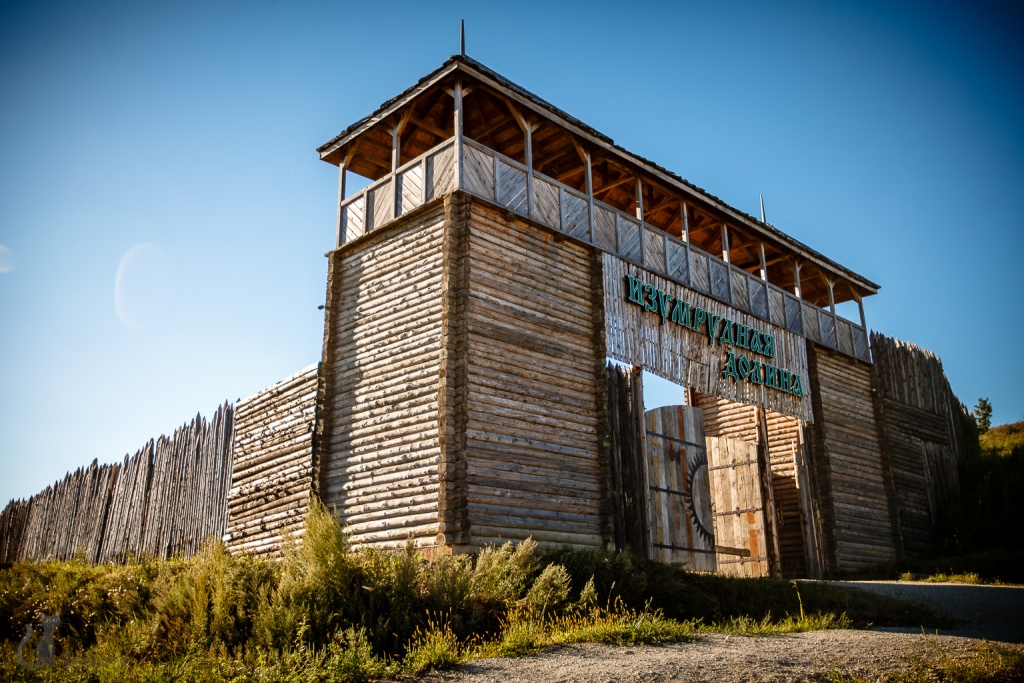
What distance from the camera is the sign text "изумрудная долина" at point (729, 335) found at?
16.9 metres

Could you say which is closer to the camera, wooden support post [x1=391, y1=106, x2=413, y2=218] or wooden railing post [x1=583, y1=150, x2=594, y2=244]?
wooden support post [x1=391, y1=106, x2=413, y2=218]

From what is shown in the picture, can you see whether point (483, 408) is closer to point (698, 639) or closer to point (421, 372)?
point (421, 372)

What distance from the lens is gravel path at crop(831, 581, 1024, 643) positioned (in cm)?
1103

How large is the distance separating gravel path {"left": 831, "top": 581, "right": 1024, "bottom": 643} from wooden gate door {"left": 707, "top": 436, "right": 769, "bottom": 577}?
2.83 metres

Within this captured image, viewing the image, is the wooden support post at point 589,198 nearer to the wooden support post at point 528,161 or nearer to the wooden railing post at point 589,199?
the wooden railing post at point 589,199

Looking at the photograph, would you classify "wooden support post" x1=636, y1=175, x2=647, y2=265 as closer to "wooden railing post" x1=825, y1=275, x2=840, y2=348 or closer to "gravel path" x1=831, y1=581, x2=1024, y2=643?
"gravel path" x1=831, y1=581, x2=1024, y2=643

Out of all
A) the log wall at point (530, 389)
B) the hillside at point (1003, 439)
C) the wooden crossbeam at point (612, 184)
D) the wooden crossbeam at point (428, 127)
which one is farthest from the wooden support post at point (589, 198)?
the hillside at point (1003, 439)

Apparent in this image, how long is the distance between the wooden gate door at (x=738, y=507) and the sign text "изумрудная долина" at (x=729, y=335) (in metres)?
1.78

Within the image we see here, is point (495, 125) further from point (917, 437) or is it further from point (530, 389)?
point (917, 437)

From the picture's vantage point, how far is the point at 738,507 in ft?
62.6

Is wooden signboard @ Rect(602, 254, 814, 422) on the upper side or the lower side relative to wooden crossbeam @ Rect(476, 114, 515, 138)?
lower

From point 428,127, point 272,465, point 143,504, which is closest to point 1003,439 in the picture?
point 428,127

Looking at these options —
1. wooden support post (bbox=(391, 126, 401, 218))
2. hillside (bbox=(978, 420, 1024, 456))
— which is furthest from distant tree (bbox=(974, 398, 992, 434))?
wooden support post (bbox=(391, 126, 401, 218))

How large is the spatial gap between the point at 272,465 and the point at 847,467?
47.0 ft
